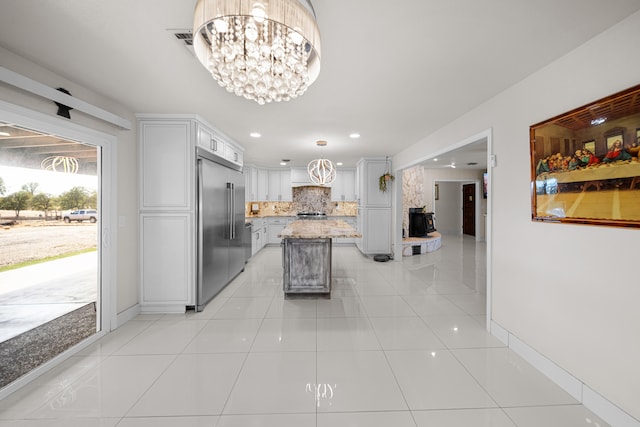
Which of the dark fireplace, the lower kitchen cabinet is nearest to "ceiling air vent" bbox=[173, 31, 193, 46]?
Result: the lower kitchen cabinet

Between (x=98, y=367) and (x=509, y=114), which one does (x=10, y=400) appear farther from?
(x=509, y=114)

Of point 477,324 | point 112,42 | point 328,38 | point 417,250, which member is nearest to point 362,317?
point 477,324

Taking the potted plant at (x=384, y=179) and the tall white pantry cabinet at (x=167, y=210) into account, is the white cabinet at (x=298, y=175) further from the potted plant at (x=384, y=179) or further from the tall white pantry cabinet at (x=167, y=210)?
the tall white pantry cabinet at (x=167, y=210)

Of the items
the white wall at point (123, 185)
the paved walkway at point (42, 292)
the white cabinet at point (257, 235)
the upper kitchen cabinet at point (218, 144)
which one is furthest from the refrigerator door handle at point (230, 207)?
the white cabinet at point (257, 235)

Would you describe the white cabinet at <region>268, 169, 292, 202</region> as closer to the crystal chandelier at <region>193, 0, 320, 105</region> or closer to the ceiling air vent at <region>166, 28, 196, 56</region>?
the ceiling air vent at <region>166, 28, 196, 56</region>

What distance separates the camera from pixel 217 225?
358cm

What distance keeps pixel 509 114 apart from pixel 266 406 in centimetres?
317

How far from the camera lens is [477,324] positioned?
109 inches

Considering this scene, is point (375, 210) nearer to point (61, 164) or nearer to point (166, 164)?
point (166, 164)

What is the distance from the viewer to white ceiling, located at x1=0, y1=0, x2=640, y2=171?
141 centimetres

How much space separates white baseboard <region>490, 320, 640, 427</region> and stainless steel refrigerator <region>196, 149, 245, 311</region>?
11.3 feet

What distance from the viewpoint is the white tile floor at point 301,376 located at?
1.59 m

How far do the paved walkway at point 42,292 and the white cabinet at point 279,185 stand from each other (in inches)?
174

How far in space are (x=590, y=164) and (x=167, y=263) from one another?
13.5 ft
